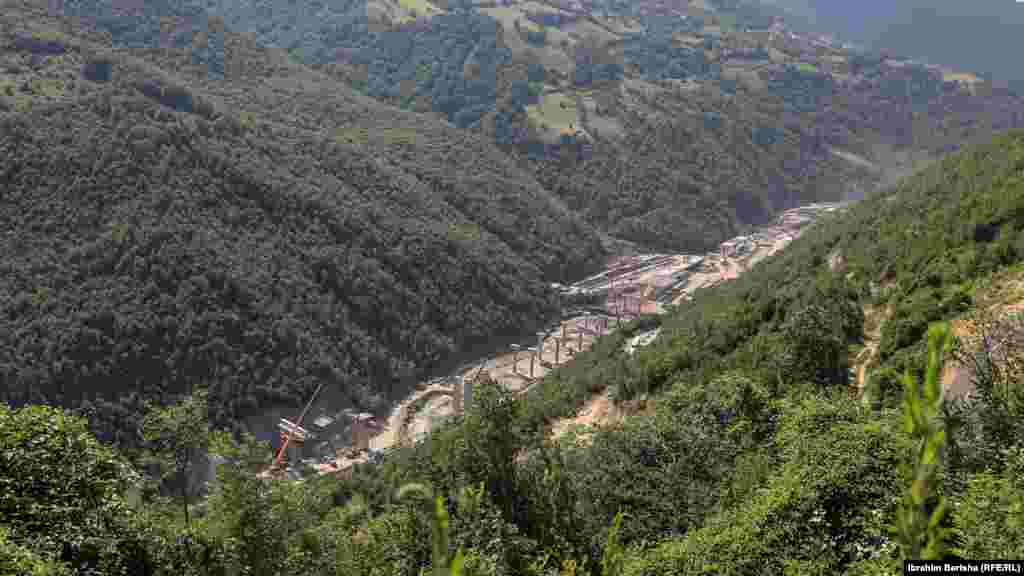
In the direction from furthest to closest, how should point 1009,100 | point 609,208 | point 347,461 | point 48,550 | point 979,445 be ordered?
1. point 1009,100
2. point 609,208
3. point 347,461
4. point 979,445
5. point 48,550

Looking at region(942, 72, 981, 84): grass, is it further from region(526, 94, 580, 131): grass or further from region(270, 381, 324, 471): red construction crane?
region(270, 381, 324, 471): red construction crane

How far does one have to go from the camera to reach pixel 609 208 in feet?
363

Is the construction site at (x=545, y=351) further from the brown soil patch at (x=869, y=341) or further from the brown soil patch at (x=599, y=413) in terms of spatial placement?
the brown soil patch at (x=869, y=341)

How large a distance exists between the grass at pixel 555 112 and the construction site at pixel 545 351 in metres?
35.9

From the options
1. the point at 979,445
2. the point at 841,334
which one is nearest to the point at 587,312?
the point at 841,334

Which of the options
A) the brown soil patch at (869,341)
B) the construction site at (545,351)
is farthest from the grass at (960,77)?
the brown soil patch at (869,341)

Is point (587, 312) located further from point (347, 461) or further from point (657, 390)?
point (657, 390)

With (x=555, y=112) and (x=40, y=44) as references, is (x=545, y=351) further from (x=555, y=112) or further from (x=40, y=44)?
(x=555, y=112)

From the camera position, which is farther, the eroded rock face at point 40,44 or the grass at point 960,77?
the grass at point 960,77

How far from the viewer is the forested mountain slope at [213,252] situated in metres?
46.7

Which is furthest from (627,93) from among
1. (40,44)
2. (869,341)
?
(869,341)

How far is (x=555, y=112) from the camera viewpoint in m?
128

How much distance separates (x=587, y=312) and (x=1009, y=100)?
125 metres

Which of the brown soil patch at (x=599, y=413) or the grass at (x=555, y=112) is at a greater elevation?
the grass at (x=555, y=112)
